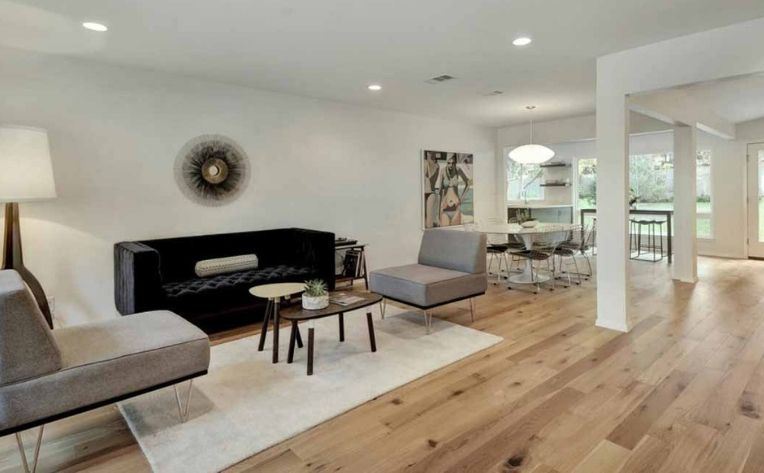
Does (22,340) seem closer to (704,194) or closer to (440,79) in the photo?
(440,79)

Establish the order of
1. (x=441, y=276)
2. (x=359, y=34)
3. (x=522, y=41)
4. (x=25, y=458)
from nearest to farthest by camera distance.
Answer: (x=25, y=458)
(x=359, y=34)
(x=522, y=41)
(x=441, y=276)

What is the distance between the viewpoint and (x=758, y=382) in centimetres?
278

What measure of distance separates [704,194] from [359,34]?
25.8 feet

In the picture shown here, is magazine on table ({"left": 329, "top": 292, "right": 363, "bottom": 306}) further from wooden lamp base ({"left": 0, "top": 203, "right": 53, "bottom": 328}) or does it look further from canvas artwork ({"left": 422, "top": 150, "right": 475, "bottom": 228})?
canvas artwork ({"left": 422, "top": 150, "right": 475, "bottom": 228})

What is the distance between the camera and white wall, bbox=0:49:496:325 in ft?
12.1

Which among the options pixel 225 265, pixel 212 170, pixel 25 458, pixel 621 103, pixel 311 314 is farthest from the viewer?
pixel 212 170

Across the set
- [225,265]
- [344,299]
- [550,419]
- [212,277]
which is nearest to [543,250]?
[344,299]

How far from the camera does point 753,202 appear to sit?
7492 mm

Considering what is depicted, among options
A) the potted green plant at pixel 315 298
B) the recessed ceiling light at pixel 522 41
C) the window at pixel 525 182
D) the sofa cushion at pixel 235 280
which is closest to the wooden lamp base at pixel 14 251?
the sofa cushion at pixel 235 280

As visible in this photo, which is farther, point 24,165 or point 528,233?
point 528,233

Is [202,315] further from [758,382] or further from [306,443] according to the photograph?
[758,382]

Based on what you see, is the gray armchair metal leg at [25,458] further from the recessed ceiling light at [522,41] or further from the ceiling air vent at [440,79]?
the ceiling air vent at [440,79]

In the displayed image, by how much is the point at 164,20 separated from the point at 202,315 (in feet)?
7.70

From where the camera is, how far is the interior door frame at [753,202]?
7383 millimetres
